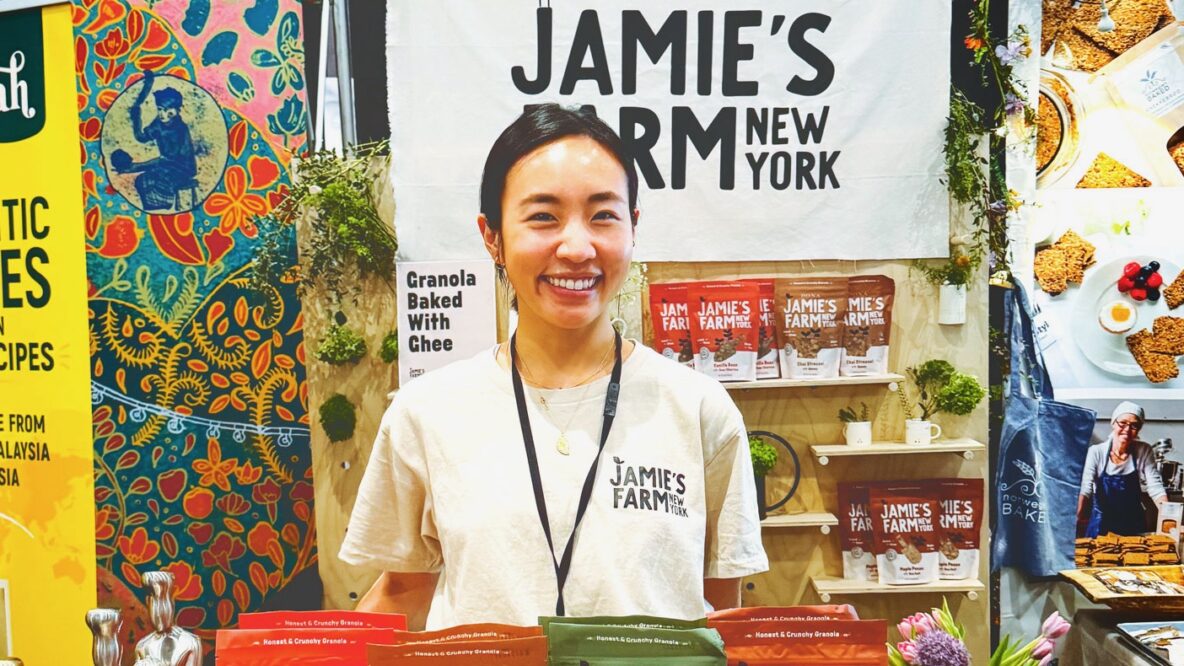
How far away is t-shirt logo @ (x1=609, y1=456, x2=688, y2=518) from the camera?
67.0 inches

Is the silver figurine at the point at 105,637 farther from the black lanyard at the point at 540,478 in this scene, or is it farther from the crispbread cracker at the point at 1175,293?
the crispbread cracker at the point at 1175,293

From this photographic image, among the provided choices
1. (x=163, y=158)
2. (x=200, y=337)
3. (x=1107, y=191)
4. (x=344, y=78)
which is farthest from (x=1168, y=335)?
(x=163, y=158)

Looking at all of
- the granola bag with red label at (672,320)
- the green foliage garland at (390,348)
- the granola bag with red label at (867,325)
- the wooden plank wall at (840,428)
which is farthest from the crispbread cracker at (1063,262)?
the green foliage garland at (390,348)

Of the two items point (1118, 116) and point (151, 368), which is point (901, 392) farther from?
point (151, 368)

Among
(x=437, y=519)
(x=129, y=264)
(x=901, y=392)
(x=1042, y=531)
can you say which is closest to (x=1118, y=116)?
(x=901, y=392)

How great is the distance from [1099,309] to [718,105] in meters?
1.59

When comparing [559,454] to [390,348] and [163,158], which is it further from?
[163,158]

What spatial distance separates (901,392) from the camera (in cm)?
310

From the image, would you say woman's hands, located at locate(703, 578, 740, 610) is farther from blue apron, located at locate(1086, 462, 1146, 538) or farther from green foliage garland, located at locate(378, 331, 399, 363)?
blue apron, located at locate(1086, 462, 1146, 538)

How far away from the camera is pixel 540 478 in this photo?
1.71 metres

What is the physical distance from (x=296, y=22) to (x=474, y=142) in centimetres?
82

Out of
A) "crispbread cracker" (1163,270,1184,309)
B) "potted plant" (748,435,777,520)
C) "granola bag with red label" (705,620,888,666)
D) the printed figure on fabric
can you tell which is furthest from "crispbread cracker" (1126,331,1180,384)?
the printed figure on fabric

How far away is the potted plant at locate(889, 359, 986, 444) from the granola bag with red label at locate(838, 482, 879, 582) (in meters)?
0.27

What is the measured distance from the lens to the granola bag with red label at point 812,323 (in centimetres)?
301
